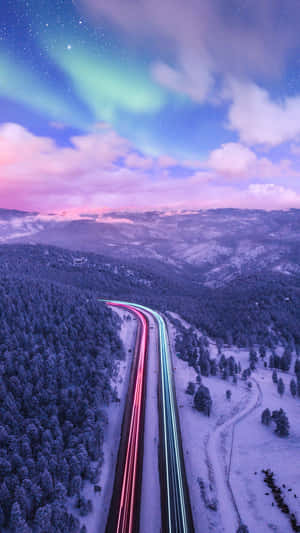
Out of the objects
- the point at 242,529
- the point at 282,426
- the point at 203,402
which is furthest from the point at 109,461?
the point at 282,426

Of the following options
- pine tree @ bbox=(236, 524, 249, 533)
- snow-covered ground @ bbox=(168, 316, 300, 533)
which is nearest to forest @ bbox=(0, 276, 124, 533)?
snow-covered ground @ bbox=(168, 316, 300, 533)

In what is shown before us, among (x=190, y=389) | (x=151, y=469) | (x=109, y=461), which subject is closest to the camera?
(x=151, y=469)

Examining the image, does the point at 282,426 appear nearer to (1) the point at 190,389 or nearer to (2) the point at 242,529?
(1) the point at 190,389

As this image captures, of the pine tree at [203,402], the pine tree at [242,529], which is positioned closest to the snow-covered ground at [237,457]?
the pine tree at [203,402]

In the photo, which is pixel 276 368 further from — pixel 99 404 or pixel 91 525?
pixel 91 525

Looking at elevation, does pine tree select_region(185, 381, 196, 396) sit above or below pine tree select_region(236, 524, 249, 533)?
below

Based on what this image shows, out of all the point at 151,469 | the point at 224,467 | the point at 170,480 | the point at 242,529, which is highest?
the point at 242,529

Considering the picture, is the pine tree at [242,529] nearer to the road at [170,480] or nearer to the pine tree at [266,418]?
the road at [170,480]

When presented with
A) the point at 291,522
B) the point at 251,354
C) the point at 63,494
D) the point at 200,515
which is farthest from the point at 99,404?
the point at 251,354

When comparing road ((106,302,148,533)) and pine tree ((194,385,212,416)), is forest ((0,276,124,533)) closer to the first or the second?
road ((106,302,148,533))

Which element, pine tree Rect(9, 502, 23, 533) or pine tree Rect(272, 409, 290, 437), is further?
pine tree Rect(272, 409, 290, 437)
